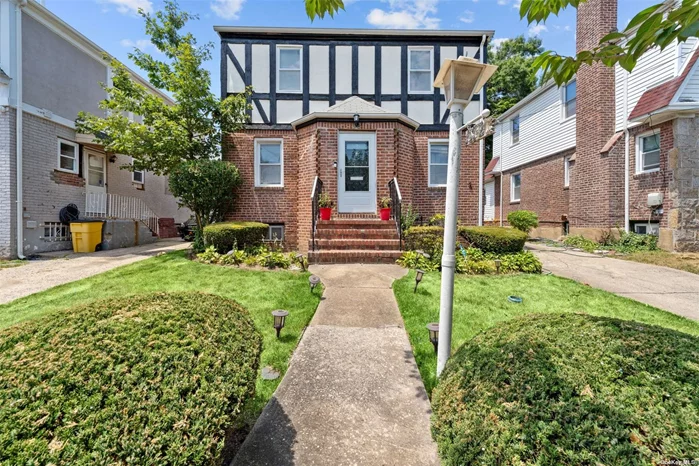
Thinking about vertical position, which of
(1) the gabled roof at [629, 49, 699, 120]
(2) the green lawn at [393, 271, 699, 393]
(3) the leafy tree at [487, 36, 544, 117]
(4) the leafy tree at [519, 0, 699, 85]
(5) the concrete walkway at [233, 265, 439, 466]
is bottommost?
(5) the concrete walkway at [233, 265, 439, 466]

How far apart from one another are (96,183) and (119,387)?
13546 mm

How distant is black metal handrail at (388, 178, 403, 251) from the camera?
7.32m

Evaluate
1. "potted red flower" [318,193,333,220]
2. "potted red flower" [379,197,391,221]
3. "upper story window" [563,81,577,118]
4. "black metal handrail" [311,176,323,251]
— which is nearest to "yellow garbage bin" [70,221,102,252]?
"black metal handrail" [311,176,323,251]

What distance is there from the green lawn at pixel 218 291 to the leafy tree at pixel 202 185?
213 centimetres

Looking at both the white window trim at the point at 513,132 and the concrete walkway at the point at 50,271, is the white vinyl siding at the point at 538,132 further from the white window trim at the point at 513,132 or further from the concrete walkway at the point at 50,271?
the concrete walkway at the point at 50,271

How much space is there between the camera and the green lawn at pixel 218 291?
3357 mm

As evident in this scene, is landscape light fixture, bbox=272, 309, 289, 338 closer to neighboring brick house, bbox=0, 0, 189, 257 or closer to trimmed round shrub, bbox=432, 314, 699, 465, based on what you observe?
trimmed round shrub, bbox=432, 314, 699, 465

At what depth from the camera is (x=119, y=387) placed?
1269 mm

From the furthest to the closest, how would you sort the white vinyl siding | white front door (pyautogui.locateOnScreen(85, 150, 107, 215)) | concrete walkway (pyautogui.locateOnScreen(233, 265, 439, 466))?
the white vinyl siding → white front door (pyautogui.locateOnScreen(85, 150, 107, 215)) → concrete walkway (pyautogui.locateOnScreen(233, 265, 439, 466))

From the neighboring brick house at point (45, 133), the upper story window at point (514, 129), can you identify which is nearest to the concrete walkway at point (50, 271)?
the neighboring brick house at point (45, 133)

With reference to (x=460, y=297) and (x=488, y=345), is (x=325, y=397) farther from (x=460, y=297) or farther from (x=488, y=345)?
(x=460, y=297)

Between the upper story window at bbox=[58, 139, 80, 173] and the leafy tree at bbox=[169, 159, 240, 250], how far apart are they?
4.62 metres

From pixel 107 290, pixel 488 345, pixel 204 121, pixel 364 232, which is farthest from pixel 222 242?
pixel 488 345

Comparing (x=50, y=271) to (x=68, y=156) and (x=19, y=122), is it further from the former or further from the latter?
(x=68, y=156)
